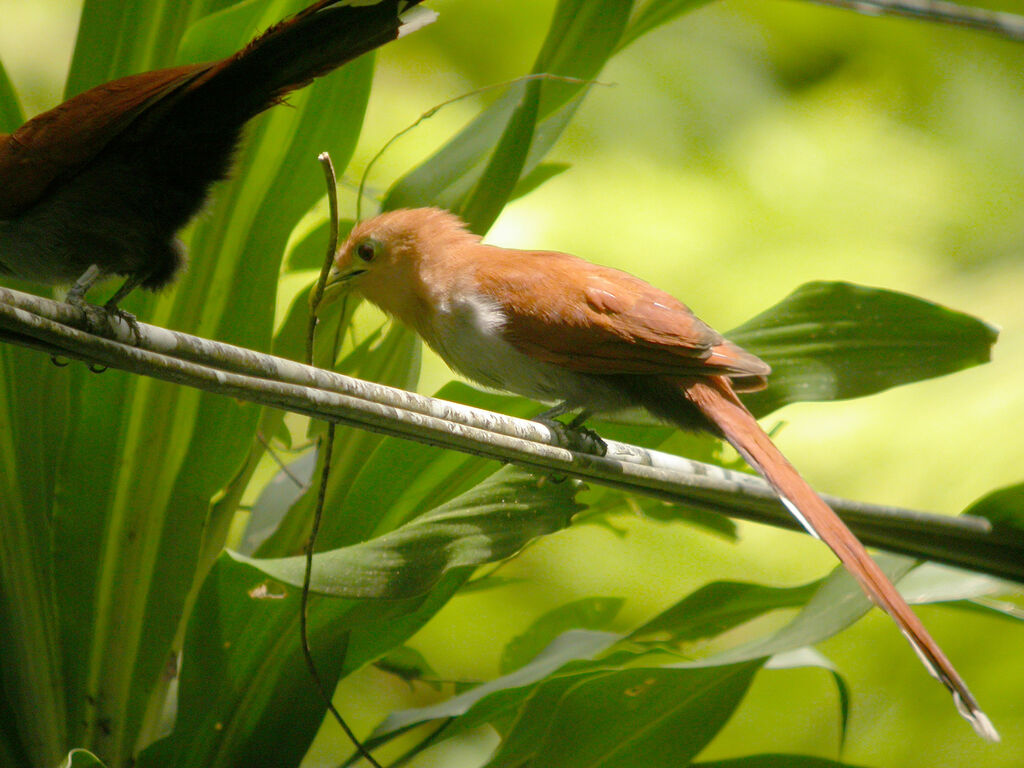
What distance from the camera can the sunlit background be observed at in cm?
229

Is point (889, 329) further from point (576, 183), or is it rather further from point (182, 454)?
point (576, 183)

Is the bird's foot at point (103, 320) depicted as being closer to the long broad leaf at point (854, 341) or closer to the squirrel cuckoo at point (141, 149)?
the squirrel cuckoo at point (141, 149)

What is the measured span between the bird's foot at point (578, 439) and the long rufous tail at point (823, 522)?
5.4 inches

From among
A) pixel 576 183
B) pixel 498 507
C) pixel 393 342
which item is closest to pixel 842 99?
pixel 576 183

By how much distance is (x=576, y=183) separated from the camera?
2619 millimetres

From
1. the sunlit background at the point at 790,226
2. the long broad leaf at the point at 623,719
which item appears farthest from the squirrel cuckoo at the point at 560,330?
the sunlit background at the point at 790,226

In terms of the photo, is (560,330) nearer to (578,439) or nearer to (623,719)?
(578,439)

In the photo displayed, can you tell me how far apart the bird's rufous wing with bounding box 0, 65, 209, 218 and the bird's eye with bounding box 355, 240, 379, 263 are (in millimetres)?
457

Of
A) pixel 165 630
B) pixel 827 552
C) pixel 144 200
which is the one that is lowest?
pixel 827 552

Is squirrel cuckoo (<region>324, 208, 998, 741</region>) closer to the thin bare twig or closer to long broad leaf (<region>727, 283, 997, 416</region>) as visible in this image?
long broad leaf (<region>727, 283, 997, 416</region>)

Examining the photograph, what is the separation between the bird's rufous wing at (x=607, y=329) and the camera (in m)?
1.12

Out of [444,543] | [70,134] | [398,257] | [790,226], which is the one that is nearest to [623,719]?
[444,543]

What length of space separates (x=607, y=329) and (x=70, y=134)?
2.13 ft

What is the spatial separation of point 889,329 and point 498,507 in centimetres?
58
